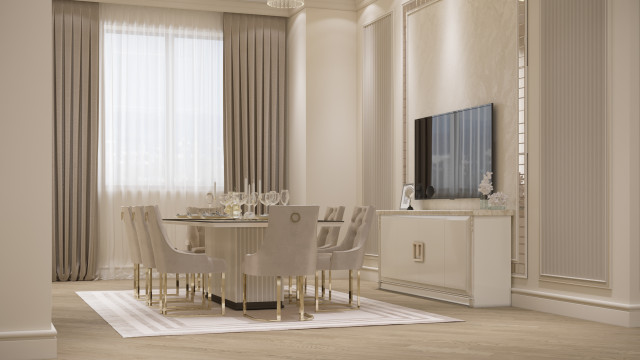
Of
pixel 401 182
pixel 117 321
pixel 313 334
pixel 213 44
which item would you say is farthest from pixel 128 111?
pixel 313 334

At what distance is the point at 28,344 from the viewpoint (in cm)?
443

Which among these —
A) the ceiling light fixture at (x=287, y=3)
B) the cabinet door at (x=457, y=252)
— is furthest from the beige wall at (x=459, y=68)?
the ceiling light fixture at (x=287, y=3)

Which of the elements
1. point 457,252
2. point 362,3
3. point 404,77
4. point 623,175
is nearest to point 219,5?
point 362,3

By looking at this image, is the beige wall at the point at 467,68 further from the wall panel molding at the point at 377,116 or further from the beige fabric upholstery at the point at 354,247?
the beige fabric upholstery at the point at 354,247

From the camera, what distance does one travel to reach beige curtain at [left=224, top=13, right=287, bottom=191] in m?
10.5

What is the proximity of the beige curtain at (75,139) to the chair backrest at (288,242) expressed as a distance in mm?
4688

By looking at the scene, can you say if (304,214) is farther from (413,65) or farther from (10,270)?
(413,65)

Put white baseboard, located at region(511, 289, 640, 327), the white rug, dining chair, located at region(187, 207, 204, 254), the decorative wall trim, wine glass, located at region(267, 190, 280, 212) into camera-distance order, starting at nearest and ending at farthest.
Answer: the white rug
white baseboard, located at region(511, 289, 640, 327)
wine glass, located at region(267, 190, 280, 212)
dining chair, located at region(187, 207, 204, 254)
the decorative wall trim

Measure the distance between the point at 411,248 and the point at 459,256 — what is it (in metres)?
0.87

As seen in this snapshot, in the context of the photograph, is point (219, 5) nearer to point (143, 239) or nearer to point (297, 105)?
point (297, 105)

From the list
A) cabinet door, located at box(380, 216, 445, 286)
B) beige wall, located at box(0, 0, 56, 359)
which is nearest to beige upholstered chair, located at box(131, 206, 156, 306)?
beige wall, located at box(0, 0, 56, 359)

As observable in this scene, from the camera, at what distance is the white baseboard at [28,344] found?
439cm

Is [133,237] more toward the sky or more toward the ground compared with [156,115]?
more toward the ground

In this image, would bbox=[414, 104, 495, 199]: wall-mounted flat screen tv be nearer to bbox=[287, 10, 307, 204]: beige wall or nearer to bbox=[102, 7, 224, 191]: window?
bbox=[287, 10, 307, 204]: beige wall
